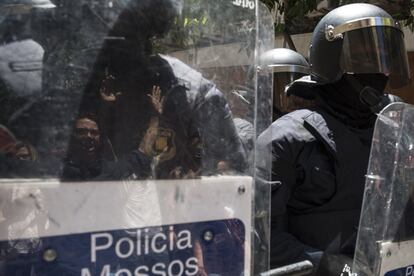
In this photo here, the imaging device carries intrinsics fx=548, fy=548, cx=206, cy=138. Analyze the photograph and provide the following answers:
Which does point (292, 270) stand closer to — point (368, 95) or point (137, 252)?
point (137, 252)

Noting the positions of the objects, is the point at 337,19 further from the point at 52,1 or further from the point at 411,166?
the point at 52,1

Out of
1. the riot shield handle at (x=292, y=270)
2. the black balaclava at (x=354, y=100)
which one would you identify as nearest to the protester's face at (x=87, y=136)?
the riot shield handle at (x=292, y=270)

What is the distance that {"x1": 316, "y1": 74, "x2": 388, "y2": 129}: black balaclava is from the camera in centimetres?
226

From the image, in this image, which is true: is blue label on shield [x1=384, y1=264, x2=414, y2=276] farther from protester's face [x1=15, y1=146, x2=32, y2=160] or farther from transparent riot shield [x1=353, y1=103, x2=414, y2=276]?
protester's face [x1=15, y1=146, x2=32, y2=160]

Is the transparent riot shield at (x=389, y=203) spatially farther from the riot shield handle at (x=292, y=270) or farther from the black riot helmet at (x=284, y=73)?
the black riot helmet at (x=284, y=73)

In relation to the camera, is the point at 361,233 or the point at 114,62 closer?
the point at 114,62

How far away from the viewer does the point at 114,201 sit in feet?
3.49

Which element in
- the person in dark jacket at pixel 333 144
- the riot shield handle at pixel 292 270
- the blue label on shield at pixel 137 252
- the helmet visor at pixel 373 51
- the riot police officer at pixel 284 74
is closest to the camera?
the blue label on shield at pixel 137 252

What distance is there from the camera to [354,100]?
2285 millimetres

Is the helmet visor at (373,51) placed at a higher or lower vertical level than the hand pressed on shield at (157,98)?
higher

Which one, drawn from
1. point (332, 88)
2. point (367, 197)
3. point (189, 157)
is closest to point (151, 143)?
point (189, 157)

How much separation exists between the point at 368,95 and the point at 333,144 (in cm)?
29

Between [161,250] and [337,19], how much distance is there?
1.53m

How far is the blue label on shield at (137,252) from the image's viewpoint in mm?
975
